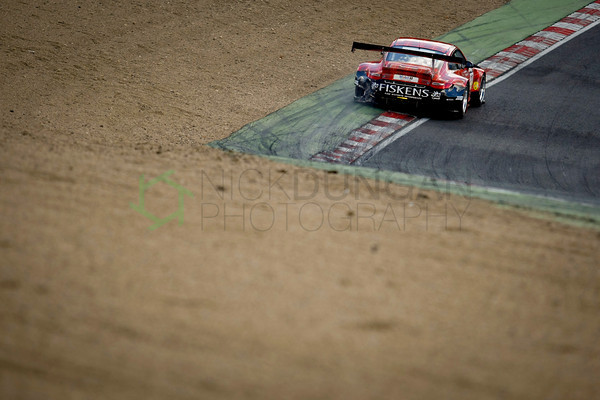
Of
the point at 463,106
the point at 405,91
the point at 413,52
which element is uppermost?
the point at 413,52

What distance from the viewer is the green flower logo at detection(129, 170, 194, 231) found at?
19.2ft

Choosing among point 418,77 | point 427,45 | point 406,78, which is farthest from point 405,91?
point 427,45

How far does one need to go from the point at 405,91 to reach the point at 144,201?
7.59 meters

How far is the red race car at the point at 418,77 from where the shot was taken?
39.8 ft

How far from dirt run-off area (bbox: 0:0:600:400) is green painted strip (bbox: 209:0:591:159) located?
2.06 m

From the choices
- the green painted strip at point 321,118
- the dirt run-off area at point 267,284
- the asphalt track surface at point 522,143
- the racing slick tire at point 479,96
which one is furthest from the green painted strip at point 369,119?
the racing slick tire at point 479,96

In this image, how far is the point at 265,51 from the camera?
51.7 ft

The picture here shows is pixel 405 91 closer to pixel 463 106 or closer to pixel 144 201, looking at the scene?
pixel 463 106

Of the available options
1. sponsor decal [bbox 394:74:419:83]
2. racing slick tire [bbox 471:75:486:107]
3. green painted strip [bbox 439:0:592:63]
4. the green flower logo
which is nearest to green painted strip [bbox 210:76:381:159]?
sponsor decal [bbox 394:74:419:83]

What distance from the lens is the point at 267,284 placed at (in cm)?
502

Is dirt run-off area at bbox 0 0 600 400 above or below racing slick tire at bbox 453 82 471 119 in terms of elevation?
below

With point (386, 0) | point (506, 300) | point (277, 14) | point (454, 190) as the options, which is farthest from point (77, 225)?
point (386, 0)

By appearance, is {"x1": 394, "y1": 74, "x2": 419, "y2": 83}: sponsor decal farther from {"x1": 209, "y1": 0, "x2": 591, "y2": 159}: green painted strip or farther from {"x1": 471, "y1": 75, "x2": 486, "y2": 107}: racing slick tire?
{"x1": 471, "y1": 75, "x2": 486, "y2": 107}: racing slick tire

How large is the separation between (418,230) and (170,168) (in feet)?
10.5
